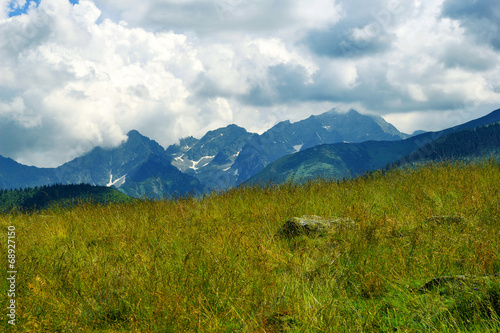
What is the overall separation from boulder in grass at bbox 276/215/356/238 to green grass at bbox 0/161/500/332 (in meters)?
0.23

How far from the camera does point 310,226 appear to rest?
6.44m

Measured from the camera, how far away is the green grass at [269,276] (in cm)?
358

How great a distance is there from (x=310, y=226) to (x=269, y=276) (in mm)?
2164

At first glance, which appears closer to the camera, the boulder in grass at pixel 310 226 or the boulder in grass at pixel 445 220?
the boulder in grass at pixel 445 220

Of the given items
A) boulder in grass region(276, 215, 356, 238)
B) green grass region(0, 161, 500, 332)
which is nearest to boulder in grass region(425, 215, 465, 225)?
green grass region(0, 161, 500, 332)

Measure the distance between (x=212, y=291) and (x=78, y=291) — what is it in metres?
1.84

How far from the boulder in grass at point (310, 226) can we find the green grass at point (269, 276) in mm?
227

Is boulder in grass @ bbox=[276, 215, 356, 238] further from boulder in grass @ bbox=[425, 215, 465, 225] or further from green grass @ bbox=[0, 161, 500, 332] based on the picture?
boulder in grass @ bbox=[425, 215, 465, 225]

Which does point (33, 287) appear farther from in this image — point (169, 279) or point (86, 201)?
point (86, 201)

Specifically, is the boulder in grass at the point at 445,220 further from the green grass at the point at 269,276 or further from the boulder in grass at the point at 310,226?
the boulder in grass at the point at 310,226

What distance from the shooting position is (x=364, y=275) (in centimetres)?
450

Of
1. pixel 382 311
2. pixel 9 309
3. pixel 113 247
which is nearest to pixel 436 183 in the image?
pixel 382 311

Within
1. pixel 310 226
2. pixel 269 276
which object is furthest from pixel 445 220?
pixel 269 276

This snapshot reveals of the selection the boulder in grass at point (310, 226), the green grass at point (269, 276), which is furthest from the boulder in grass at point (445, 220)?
the boulder in grass at point (310, 226)
